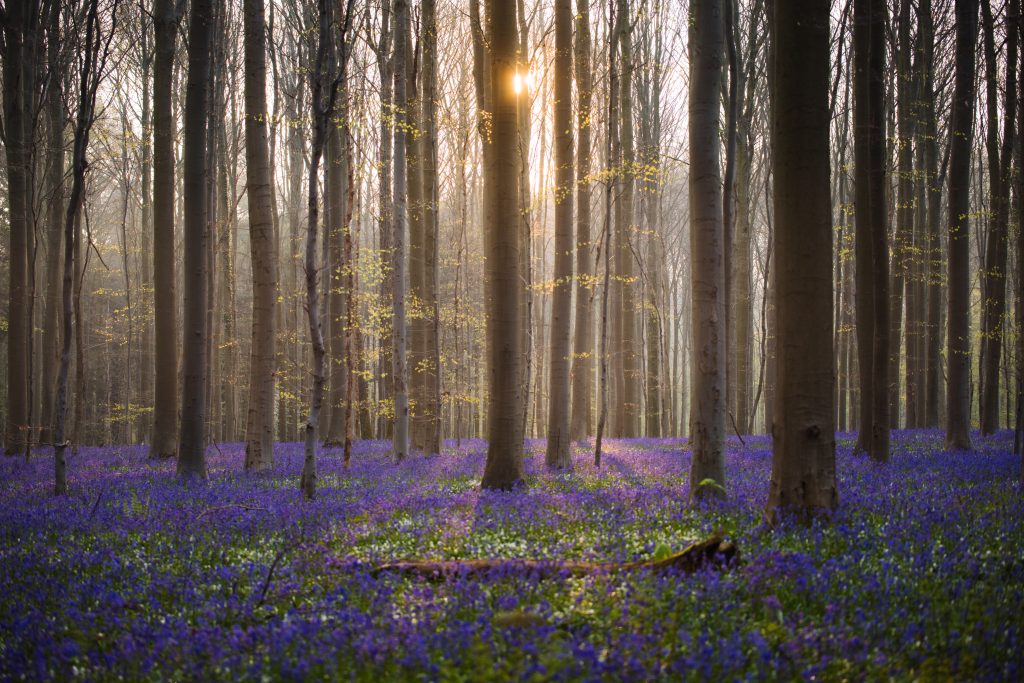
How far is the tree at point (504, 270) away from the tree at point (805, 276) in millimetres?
4120

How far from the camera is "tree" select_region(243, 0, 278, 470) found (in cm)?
1315

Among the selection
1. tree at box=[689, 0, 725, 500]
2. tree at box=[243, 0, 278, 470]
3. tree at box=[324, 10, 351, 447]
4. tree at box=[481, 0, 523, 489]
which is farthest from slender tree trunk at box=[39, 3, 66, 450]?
tree at box=[689, 0, 725, 500]

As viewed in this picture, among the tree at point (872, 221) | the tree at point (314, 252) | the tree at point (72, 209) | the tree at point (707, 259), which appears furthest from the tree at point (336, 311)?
the tree at point (872, 221)

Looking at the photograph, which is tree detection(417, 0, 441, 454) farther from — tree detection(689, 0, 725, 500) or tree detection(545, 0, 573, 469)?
tree detection(689, 0, 725, 500)

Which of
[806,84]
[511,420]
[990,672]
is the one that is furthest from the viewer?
[511,420]

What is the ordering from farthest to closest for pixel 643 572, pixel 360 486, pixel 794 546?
pixel 360 486
pixel 794 546
pixel 643 572

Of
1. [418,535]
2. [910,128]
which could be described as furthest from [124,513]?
[910,128]

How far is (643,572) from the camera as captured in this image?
15.1 feet

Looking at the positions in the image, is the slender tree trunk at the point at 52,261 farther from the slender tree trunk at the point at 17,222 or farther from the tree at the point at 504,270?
the tree at the point at 504,270

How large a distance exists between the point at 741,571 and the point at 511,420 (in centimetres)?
520

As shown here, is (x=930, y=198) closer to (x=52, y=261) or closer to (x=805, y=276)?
(x=805, y=276)

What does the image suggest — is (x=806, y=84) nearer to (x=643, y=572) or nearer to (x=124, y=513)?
(x=643, y=572)

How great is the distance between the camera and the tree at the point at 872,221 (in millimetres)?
11711

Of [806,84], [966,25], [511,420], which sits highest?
[966,25]
